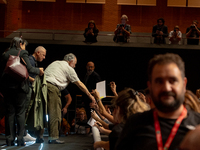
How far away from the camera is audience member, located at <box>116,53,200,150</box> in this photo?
121 cm

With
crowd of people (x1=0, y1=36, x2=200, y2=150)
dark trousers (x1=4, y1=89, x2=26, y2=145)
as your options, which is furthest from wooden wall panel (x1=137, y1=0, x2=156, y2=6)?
dark trousers (x1=4, y1=89, x2=26, y2=145)

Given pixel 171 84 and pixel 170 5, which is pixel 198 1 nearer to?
pixel 170 5

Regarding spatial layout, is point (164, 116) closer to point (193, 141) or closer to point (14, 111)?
point (193, 141)

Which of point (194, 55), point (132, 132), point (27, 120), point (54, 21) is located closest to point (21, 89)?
point (27, 120)

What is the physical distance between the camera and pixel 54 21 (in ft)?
43.3

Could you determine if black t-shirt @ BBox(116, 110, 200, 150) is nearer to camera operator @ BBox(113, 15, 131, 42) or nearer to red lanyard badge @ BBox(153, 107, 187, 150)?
red lanyard badge @ BBox(153, 107, 187, 150)

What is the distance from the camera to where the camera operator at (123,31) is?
28.2 ft

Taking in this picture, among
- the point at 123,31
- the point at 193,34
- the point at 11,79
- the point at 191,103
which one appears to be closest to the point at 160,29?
the point at 123,31

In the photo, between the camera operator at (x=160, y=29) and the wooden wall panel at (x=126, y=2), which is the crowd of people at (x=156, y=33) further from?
the wooden wall panel at (x=126, y=2)

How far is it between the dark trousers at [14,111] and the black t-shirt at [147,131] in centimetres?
265

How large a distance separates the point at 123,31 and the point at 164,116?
25.2 ft

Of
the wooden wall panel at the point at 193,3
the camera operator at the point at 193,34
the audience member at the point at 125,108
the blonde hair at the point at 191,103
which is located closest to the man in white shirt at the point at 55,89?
the audience member at the point at 125,108

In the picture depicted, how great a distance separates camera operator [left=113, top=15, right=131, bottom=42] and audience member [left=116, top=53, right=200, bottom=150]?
24.3ft

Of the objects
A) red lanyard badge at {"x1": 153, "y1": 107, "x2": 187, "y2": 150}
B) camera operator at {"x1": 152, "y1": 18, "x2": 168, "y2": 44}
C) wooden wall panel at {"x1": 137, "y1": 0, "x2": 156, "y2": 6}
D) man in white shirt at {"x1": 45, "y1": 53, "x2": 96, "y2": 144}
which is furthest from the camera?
wooden wall panel at {"x1": 137, "y1": 0, "x2": 156, "y2": 6}
